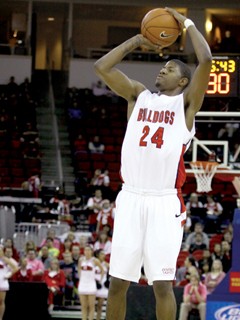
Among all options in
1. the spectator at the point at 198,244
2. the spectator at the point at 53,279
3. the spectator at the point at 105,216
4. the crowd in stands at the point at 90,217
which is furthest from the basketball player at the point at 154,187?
the spectator at the point at 105,216

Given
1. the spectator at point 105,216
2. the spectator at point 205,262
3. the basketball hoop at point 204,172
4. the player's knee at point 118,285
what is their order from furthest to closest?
the spectator at point 105,216, the spectator at point 205,262, the basketball hoop at point 204,172, the player's knee at point 118,285

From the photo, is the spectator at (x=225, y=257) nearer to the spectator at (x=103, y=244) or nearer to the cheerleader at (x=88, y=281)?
the spectator at (x=103, y=244)

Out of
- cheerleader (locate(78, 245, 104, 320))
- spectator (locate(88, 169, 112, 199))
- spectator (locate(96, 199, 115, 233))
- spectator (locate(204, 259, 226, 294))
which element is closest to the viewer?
spectator (locate(204, 259, 226, 294))

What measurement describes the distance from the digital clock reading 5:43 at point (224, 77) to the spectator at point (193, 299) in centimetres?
454

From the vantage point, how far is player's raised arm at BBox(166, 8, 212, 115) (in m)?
6.24

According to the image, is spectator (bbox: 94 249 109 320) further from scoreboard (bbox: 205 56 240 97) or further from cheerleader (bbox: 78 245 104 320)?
scoreboard (bbox: 205 56 240 97)

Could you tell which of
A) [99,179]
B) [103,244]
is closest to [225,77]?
[103,244]

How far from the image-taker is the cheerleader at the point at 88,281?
16.7 m

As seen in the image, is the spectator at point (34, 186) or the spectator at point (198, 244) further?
the spectator at point (34, 186)

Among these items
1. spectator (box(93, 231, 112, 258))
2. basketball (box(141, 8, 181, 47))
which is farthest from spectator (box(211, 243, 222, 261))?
basketball (box(141, 8, 181, 47))

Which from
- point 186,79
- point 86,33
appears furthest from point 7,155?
point 186,79

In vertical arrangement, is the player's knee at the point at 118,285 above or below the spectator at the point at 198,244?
above

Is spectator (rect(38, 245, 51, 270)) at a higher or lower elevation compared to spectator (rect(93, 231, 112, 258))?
lower

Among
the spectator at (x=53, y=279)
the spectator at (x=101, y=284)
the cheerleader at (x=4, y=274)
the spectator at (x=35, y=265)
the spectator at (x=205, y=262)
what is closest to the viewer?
the cheerleader at (x=4, y=274)
